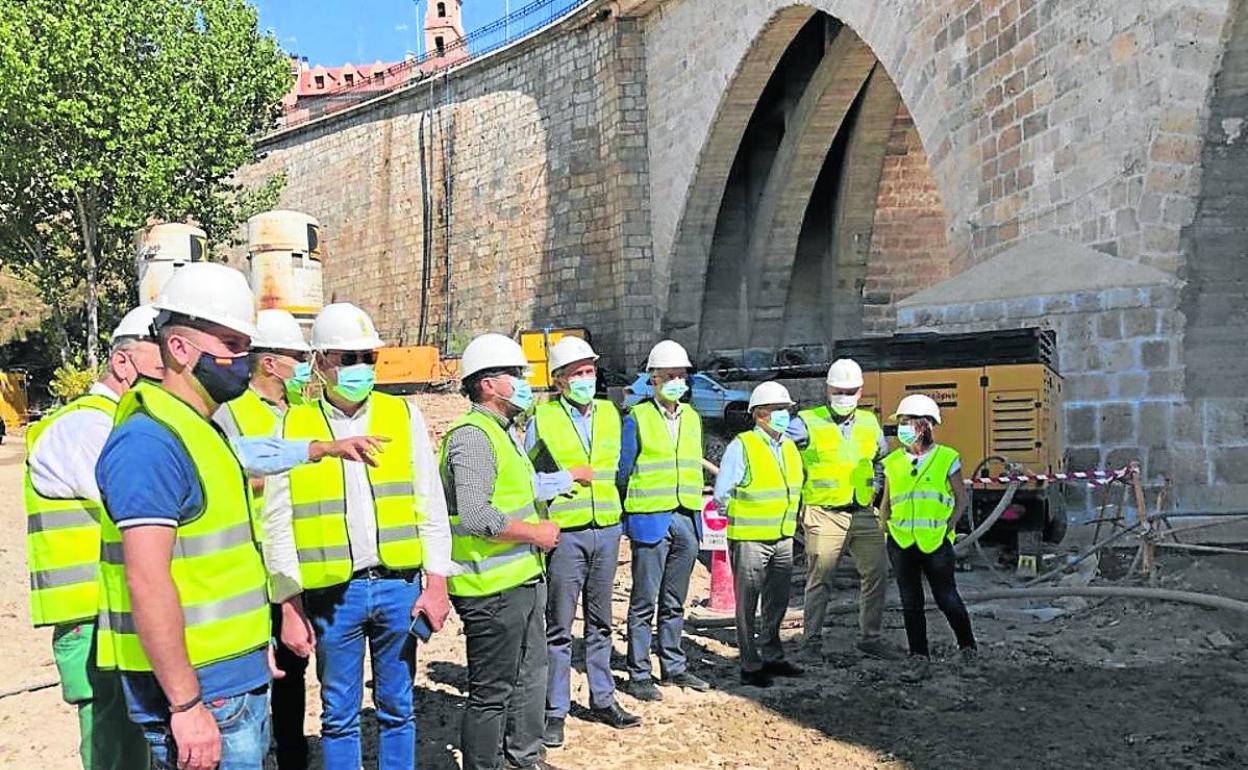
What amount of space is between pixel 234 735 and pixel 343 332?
1.51m

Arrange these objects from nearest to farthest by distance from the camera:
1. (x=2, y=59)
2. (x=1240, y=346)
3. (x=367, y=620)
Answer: (x=367, y=620)
(x=1240, y=346)
(x=2, y=59)

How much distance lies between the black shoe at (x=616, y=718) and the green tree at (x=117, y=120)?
1909 cm

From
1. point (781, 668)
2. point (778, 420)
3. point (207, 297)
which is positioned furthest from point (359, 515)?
point (781, 668)

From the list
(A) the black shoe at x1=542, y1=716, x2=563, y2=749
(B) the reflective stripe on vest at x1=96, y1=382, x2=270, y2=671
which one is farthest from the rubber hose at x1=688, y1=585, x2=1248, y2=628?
(B) the reflective stripe on vest at x1=96, y1=382, x2=270, y2=671

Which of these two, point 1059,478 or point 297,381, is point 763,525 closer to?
point 297,381

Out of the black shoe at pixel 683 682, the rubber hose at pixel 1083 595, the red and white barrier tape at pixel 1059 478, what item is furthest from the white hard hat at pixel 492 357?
the red and white barrier tape at pixel 1059 478

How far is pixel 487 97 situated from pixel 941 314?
1577cm

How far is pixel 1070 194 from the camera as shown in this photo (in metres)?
9.13

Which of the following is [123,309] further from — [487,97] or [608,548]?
[608,548]

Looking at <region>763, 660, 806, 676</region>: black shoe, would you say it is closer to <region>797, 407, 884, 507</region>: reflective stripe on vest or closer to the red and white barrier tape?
<region>797, 407, 884, 507</region>: reflective stripe on vest

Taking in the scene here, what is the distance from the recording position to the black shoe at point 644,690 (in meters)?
5.12

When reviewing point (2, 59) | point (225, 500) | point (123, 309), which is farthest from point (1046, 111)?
point (123, 309)

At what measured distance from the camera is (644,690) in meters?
5.13

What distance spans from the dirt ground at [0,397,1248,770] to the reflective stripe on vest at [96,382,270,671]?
2164 mm
